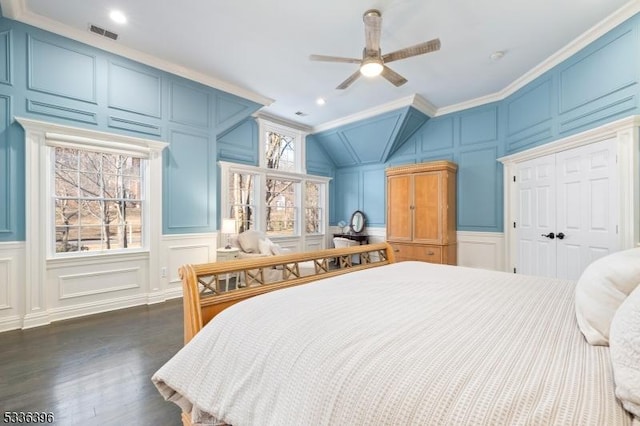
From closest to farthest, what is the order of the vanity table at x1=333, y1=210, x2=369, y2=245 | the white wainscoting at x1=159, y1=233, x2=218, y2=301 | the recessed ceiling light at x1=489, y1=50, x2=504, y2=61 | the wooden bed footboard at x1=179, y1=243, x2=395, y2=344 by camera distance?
the wooden bed footboard at x1=179, y1=243, x2=395, y2=344 < the recessed ceiling light at x1=489, y1=50, x2=504, y2=61 < the white wainscoting at x1=159, y1=233, x2=218, y2=301 < the vanity table at x1=333, y1=210, x2=369, y2=245

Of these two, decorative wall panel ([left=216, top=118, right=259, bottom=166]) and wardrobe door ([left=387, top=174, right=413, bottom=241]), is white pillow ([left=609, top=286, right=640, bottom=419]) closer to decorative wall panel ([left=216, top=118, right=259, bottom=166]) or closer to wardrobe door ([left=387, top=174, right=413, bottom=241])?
wardrobe door ([left=387, top=174, right=413, bottom=241])

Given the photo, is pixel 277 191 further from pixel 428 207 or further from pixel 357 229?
pixel 428 207

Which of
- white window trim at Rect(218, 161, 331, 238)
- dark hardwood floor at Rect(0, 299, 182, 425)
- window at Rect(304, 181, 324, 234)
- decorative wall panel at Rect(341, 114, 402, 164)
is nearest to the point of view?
dark hardwood floor at Rect(0, 299, 182, 425)

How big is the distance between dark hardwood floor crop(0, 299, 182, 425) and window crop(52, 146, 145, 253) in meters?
0.89

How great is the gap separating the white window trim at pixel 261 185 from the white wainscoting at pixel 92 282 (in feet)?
2.82

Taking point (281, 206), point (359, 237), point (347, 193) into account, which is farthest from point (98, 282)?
point (347, 193)

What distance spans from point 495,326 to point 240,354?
0.89 metres

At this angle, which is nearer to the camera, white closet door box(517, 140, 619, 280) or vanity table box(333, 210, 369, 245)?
white closet door box(517, 140, 619, 280)

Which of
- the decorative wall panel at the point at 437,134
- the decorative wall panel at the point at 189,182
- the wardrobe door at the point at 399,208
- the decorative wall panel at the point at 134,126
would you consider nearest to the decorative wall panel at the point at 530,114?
the decorative wall panel at the point at 437,134

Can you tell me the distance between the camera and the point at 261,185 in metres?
5.15

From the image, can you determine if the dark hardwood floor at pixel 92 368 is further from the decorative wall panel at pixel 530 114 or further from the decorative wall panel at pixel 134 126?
the decorative wall panel at pixel 530 114

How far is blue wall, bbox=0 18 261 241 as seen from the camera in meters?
2.80

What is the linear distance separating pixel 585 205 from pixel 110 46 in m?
5.55

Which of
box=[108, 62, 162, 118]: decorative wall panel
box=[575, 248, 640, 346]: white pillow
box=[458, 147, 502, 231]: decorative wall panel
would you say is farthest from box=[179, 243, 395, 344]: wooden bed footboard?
box=[458, 147, 502, 231]: decorative wall panel
